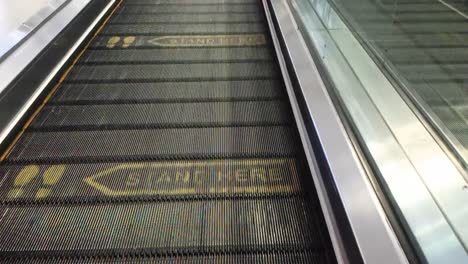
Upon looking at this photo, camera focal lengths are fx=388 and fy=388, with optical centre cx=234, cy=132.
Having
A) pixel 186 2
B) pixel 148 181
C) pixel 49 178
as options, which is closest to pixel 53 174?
pixel 49 178

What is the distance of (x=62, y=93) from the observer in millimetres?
3301

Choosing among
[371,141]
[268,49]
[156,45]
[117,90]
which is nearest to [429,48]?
[268,49]

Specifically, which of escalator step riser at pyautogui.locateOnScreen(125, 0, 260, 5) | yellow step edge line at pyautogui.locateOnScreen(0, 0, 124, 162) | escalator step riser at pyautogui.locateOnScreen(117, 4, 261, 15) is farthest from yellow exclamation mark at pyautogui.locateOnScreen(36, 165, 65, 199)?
escalator step riser at pyautogui.locateOnScreen(125, 0, 260, 5)

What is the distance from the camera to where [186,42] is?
4328mm

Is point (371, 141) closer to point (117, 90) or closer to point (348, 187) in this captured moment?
point (348, 187)

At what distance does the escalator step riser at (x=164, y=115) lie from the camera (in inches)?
114

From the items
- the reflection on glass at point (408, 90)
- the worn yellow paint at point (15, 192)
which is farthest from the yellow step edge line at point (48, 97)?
the reflection on glass at point (408, 90)

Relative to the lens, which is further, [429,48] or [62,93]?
[429,48]

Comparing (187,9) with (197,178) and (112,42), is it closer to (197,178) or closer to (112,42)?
(112,42)

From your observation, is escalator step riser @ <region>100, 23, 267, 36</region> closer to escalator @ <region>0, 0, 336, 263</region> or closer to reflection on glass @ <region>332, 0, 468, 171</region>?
escalator @ <region>0, 0, 336, 263</region>

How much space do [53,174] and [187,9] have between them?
12.0 feet

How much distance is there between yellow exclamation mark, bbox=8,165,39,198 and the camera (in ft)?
7.37

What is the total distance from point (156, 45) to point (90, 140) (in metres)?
1.82

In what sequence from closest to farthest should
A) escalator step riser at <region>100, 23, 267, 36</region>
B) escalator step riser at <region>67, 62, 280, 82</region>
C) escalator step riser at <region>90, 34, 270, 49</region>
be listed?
escalator step riser at <region>67, 62, 280, 82</region> < escalator step riser at <region>90, 34, 270, 49</region> < escalator step riser at <region>100, 23, 267, 36</region>
